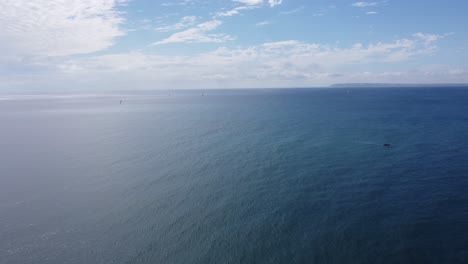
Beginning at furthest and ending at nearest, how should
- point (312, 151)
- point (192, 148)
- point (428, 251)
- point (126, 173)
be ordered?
point (192, 148)
point (312, 151)
point (126, 173)
point (428, 251)

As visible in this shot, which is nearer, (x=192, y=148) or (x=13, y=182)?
(x=13, y=182)

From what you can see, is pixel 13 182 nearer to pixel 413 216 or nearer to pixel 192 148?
pixel 192 148

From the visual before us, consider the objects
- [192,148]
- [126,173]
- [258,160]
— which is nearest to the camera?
[126,173]

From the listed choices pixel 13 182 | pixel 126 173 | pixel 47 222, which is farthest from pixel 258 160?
pixel 13 182

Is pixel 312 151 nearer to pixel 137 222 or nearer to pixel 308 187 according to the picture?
pixel 308 187

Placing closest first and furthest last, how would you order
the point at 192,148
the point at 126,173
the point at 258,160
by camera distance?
the point at 126,173 < the point at 258,160 < the point at 192,148

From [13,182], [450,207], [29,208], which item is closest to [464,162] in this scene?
[450,207]
